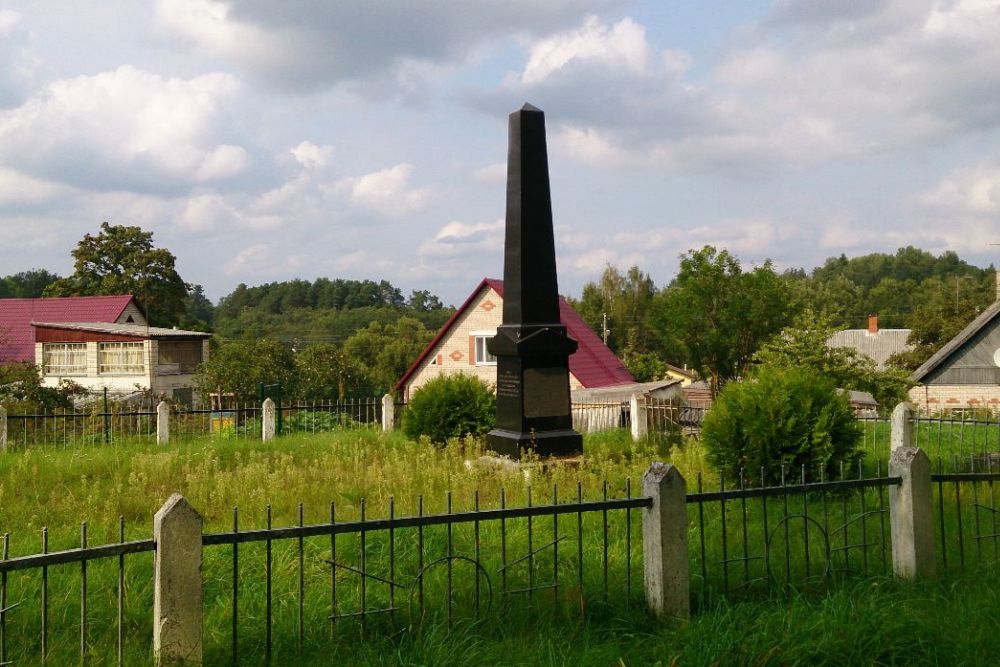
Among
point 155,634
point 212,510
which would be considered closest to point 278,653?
point 155,634

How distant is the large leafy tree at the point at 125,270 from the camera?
47062 mm

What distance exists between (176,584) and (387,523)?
105cm

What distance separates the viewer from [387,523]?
14.0 ft

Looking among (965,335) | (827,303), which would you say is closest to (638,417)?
(965,335)

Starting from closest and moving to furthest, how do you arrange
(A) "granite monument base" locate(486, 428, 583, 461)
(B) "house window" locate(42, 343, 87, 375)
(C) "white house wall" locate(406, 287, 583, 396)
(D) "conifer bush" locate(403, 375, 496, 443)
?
(A) "granite monument base" locate(486, 428, 583, 461), (D) "conifer bush" locate(403, 375, 496, 443), (C) "white house wall" locate(406, 287, 583, 396), (B) "house window" locate(42, 343, 87, 375)

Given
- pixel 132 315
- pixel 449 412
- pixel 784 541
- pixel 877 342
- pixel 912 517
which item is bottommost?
pixel 784 541

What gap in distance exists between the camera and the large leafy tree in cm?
4706

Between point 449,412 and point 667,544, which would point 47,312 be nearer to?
point 449,412

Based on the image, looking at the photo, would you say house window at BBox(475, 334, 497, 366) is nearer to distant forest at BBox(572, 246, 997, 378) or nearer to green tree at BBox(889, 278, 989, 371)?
distant forest at BBox(572, 246, 997, 378)

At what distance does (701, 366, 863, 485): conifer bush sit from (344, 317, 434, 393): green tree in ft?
164

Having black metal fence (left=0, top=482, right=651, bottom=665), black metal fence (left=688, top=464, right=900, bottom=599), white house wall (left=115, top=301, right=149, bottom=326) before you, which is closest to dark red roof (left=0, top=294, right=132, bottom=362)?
white house wall (left=115, top=301, right=149, bottom=326)

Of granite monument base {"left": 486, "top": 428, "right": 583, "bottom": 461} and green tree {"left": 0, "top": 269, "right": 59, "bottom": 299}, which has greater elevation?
green tree {"left": 0, "top": 269, "right": 59, "bottom": 299}

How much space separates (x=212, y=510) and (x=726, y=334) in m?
30.4

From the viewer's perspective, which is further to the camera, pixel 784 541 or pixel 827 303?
pixel 827 303
